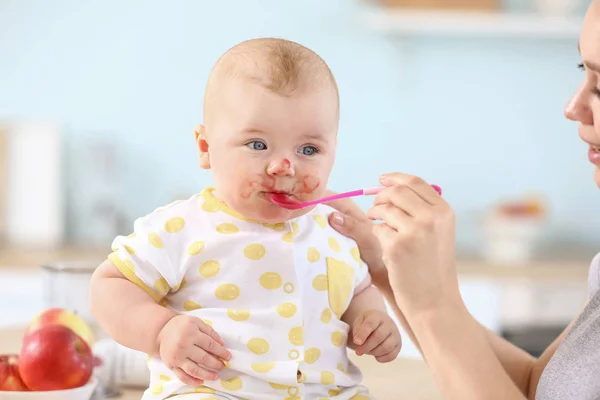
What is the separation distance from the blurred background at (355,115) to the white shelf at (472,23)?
20 mm

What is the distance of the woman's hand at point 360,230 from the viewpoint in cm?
A: 117

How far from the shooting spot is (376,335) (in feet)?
3.61

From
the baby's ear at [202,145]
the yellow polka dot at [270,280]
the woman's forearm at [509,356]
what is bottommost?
the woman's forearm at [509,356]

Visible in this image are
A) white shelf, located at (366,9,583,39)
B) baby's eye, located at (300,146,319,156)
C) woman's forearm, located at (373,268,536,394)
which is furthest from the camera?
white shelf, located at (366,9,583,39)

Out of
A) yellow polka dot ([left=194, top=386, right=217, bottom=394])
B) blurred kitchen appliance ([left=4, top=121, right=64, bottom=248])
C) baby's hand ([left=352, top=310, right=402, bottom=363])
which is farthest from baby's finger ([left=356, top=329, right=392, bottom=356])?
blurred kitchen appliance ([left=4, top=121, right=64, bottom=248])

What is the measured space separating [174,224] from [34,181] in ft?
8.78

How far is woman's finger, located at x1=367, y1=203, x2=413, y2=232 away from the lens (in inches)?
38.9

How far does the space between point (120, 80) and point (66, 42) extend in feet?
0.94

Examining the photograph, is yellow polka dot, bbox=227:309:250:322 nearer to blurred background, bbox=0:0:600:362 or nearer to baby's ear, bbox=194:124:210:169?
baby's ear, bbox=194:124:210:169

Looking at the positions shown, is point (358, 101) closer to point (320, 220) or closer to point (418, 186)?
point (320, 220)

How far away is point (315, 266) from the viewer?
1082mm

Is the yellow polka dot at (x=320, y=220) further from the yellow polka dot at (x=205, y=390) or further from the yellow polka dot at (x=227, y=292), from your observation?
the yellow polka dot at (x=205, y=390)

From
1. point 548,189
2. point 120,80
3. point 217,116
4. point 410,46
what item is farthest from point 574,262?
point 217,116

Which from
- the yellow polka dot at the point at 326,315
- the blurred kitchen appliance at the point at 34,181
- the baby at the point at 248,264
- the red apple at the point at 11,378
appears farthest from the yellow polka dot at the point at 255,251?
the blurred kitchen appliance at the point at 34,181
